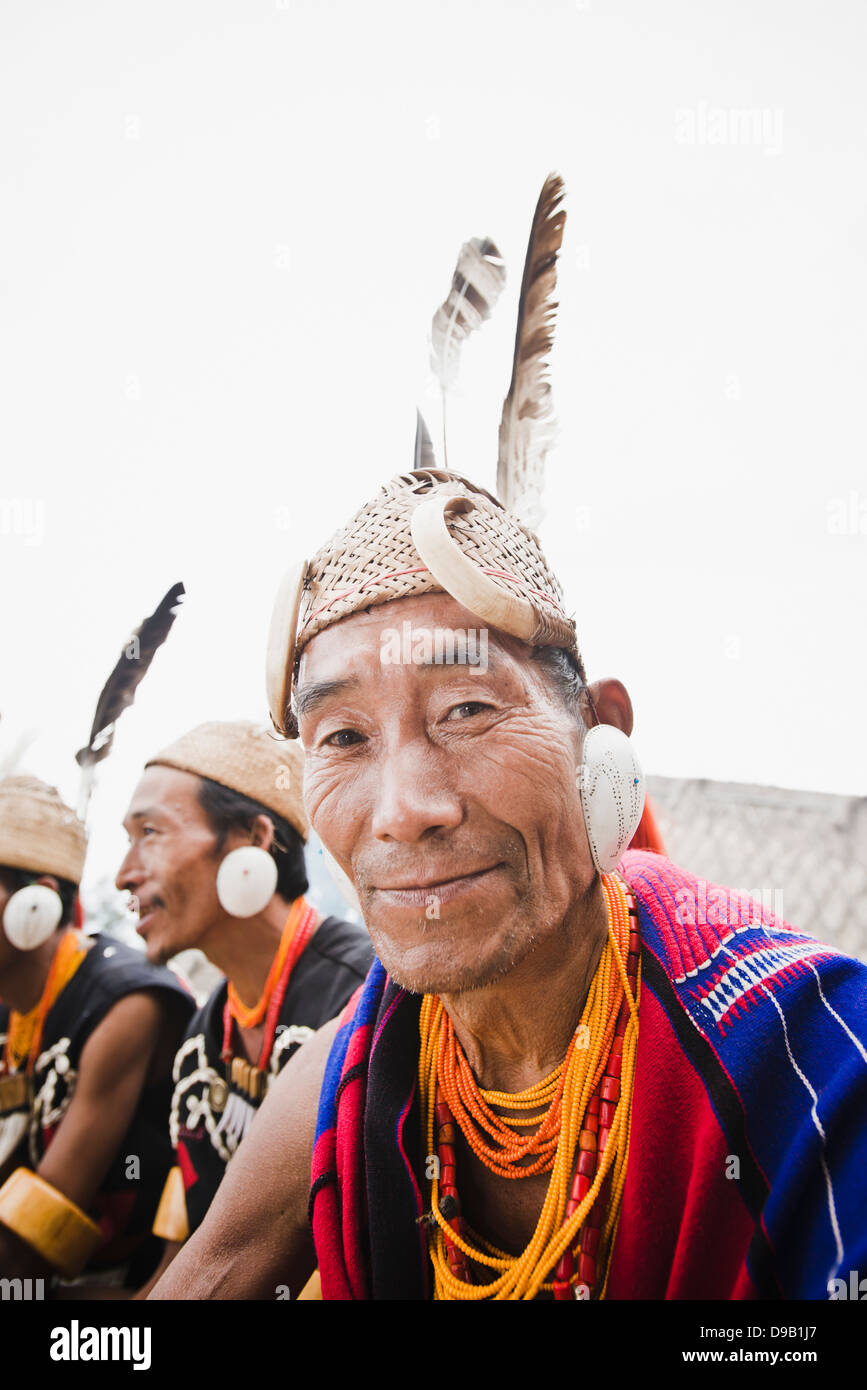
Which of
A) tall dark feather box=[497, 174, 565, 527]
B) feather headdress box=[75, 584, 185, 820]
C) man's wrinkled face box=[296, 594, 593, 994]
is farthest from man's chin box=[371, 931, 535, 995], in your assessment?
feather headdress box=[75, 584, 185, 820]

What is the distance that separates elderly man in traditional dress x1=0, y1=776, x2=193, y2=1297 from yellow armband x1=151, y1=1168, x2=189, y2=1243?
25 centimetres

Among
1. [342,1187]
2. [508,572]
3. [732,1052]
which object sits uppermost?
[508,572]

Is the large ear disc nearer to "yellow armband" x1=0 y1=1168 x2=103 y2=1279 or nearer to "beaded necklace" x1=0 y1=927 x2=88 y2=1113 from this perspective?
"yellow armband" x1=0 y1=1168 x2=103 y2=1279

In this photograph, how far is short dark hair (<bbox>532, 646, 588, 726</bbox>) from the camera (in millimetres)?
1718

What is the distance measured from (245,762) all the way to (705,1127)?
244 centimetres

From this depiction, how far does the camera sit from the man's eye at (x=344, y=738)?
63.4 inches

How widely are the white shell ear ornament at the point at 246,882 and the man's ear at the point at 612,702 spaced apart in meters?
1.72

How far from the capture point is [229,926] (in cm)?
320

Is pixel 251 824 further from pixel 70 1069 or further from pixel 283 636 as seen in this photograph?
pixel 283 636

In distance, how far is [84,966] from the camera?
12.5 ft

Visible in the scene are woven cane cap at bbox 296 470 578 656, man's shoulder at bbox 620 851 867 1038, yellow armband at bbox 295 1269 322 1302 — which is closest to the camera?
man's shoulder at bbox 620 851 867 1038

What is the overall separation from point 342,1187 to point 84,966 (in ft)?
8.60
